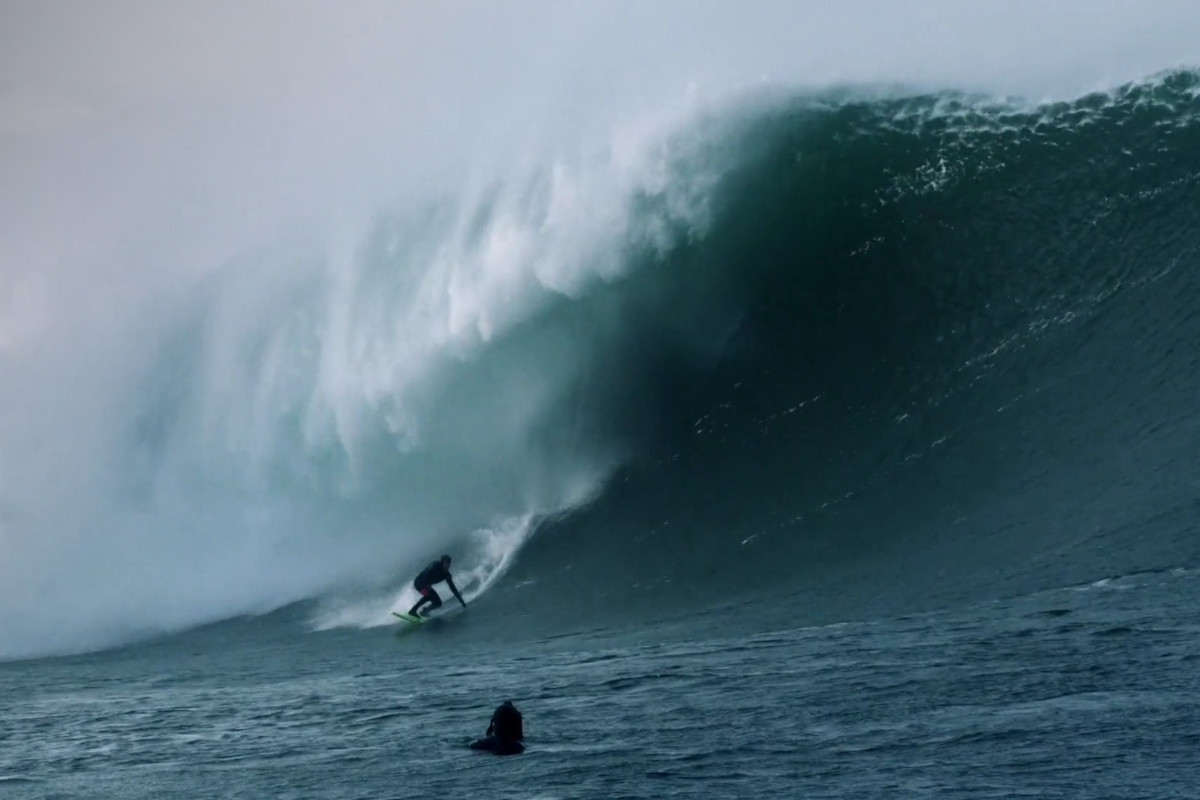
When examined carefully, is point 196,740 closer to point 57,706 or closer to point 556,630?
point 57,706

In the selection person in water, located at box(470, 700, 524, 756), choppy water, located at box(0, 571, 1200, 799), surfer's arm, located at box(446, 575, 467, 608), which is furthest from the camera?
surfer's arm, located at box(446, 575, 467, 608)

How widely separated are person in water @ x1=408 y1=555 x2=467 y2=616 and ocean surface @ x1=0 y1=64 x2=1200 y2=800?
1.59ft

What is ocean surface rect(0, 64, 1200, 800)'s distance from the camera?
41.2 feet

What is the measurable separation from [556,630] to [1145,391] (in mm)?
7668

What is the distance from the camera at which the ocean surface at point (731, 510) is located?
12.6 metres

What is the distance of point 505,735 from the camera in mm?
12789

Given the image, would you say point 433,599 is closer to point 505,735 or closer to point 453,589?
point 453,589

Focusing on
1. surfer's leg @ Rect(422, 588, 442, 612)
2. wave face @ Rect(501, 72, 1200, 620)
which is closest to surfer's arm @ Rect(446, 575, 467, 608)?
surfer's leg @ Rect(422, 588, 442, 612)

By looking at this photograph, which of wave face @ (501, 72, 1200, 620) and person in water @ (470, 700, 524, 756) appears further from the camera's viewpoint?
wave face @ (501, 72, 1200, 620)

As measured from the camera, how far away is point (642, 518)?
835 inches

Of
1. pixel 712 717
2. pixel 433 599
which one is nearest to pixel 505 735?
pixel 712 717

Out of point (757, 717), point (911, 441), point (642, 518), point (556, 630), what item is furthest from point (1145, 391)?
point (757, 717)

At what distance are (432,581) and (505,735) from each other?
25.7ft

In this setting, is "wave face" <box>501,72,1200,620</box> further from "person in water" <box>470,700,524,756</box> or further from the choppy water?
"person in water" <box>470,700,524,756</box>
